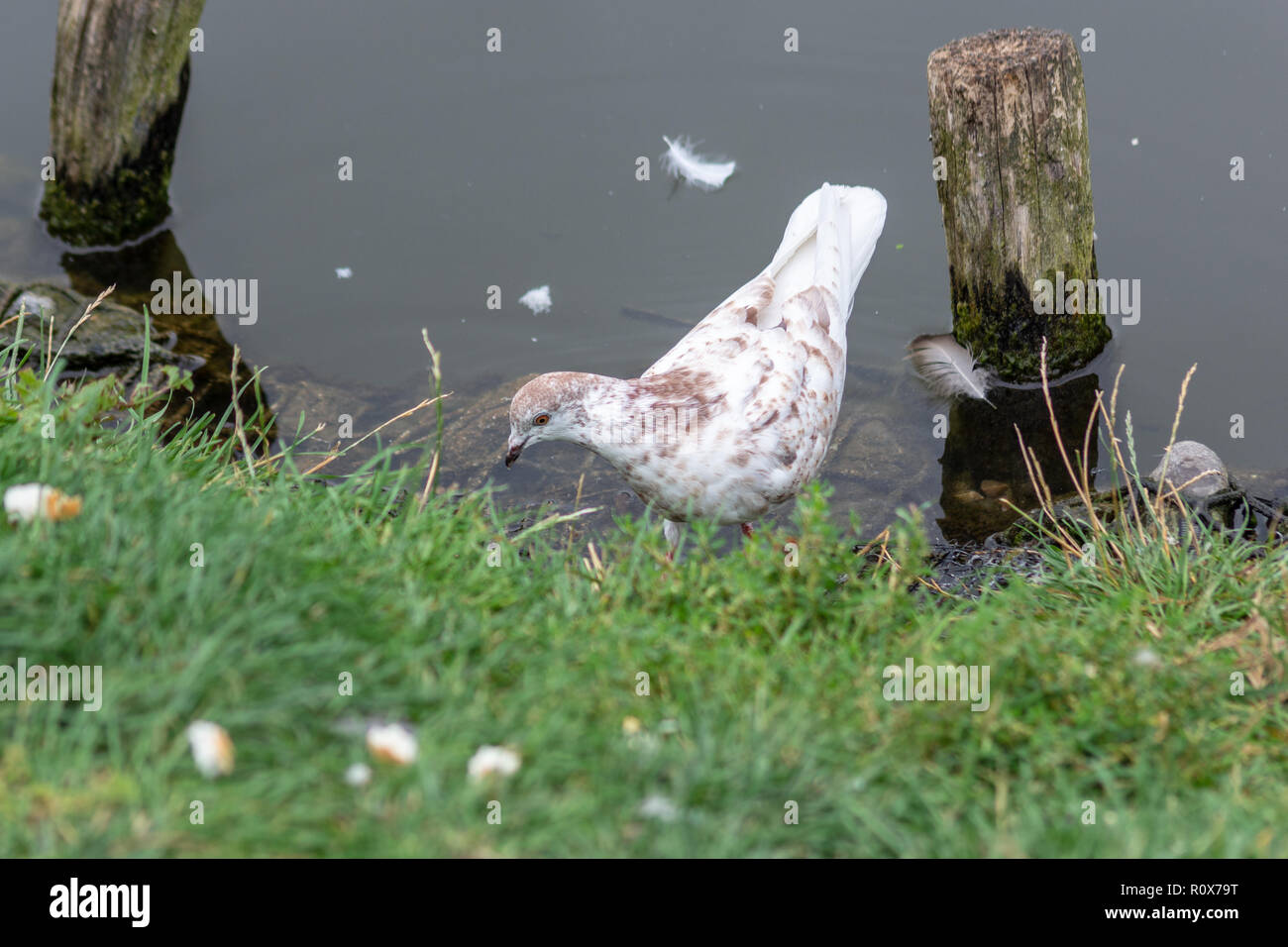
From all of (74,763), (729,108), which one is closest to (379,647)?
(74,763)

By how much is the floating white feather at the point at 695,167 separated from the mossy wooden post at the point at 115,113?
319cm

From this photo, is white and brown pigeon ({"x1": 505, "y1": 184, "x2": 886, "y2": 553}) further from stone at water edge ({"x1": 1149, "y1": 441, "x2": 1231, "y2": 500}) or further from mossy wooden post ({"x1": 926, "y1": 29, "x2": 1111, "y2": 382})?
stone at water edge ({"x1": 1149, "y1": 441, "x2": 1231, "y2": 500})

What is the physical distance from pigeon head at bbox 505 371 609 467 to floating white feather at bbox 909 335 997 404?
8.67 ft

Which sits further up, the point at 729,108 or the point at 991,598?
the point at 729,108

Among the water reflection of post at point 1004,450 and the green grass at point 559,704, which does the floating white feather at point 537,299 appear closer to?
the water reflection of post at point 1004,450

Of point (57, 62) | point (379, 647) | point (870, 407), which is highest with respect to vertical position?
point (57, 62)

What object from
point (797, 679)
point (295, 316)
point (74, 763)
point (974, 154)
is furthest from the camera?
point (295, 316)

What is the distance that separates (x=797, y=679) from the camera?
9.61ft

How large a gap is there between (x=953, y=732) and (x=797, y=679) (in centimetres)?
44

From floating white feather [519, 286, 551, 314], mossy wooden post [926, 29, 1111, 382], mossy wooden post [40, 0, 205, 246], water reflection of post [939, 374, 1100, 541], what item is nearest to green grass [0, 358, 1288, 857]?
water reflection of post [939, 374, 1100, 541]

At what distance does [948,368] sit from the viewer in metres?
6.28

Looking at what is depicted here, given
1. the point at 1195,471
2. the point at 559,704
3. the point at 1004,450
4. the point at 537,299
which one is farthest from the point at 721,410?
the point at 537,299

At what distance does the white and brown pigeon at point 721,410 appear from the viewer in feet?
14.4
